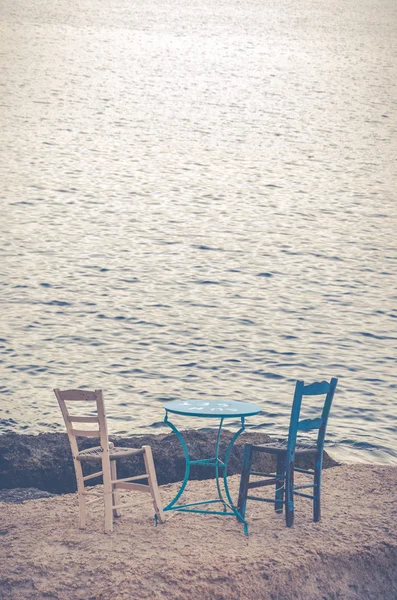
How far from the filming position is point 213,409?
809cm

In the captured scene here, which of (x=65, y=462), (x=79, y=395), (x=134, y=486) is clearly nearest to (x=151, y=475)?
(x=134, y=486)

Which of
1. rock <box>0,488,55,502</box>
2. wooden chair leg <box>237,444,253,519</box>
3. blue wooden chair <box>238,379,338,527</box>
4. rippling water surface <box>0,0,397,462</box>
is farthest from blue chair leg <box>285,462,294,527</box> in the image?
rippling water surface <box>0,0,397,462</box>

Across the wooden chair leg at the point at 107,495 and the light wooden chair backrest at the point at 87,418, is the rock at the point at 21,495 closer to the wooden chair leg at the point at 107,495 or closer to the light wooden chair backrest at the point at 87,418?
the wooden chair leg at the point at 107,495

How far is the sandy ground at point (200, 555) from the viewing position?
7109mm

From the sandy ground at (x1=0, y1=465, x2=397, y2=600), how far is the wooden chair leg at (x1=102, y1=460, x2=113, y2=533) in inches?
4.5

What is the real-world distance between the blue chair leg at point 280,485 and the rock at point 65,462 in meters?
1.68

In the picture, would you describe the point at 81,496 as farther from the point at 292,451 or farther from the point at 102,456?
the point at 292,451

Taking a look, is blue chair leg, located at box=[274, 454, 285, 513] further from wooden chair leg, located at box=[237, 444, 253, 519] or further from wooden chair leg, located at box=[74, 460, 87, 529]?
wooden chair leg, located at box=[74, 460, 87, 529]

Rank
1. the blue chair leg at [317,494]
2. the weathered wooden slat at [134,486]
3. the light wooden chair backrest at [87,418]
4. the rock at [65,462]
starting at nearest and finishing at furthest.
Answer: the light wooden chair backrest at [87,418] < the weathered wooden slat at [134,486] < the blue chair leg at [317,494] < the rock at [65,462]

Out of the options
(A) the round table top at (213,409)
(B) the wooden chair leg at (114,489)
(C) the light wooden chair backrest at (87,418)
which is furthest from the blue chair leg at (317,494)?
(C) the light wooden chair backrest at (87,418)

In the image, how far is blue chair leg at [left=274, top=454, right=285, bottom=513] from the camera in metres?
8.30

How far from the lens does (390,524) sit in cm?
837

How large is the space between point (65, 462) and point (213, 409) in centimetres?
296

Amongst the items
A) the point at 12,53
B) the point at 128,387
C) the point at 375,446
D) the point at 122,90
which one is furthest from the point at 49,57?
the point at 375,446
